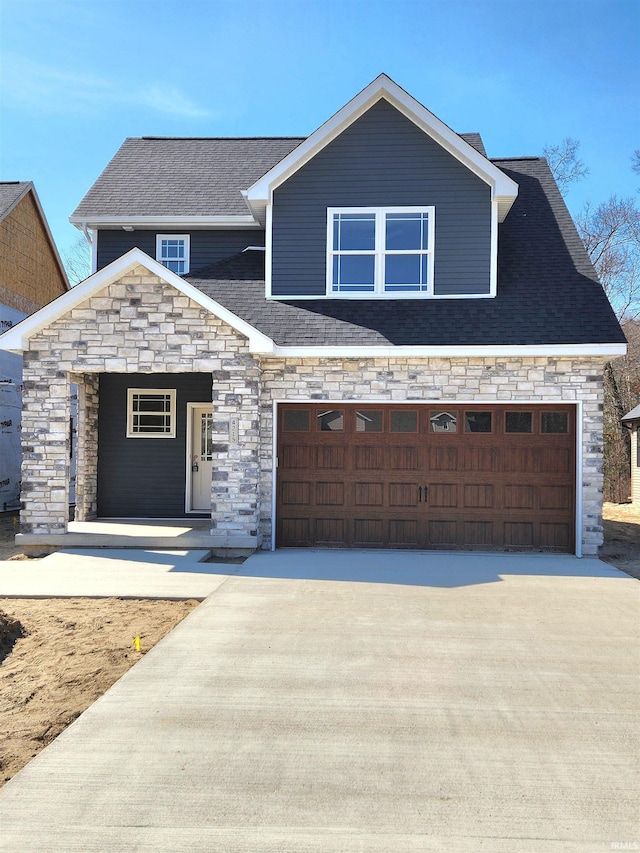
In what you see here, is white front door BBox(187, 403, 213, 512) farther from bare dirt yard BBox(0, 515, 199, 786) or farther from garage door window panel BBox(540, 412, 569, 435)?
garage door window panel BBox(540, 412, 569, 435)

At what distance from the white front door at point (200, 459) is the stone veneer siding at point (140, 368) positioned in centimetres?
314

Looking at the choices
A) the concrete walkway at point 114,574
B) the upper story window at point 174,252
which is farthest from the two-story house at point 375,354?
the upper story window at point 174,252

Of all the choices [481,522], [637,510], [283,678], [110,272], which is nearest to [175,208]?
[110,272]

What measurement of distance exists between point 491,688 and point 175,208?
1115 centimetres

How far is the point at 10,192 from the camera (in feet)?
58.5

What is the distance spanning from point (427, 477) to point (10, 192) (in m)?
15.4

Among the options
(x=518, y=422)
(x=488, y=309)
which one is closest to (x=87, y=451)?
(x=488, y=309)

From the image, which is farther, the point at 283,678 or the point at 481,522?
the point at 481,522

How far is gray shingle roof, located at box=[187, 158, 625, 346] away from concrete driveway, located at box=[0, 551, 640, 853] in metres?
4.44

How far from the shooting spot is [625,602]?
696 centimetres

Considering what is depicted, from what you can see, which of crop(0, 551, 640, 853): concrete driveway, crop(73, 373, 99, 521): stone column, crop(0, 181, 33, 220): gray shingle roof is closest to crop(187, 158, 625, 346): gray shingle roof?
crop(73, 373, 99, 521): stone column

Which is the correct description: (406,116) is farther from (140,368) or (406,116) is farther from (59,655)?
(59,655)

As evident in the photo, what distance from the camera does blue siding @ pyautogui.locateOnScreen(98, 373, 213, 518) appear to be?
12375 mm

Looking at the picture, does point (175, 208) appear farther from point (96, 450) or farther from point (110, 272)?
point (96, 450)
